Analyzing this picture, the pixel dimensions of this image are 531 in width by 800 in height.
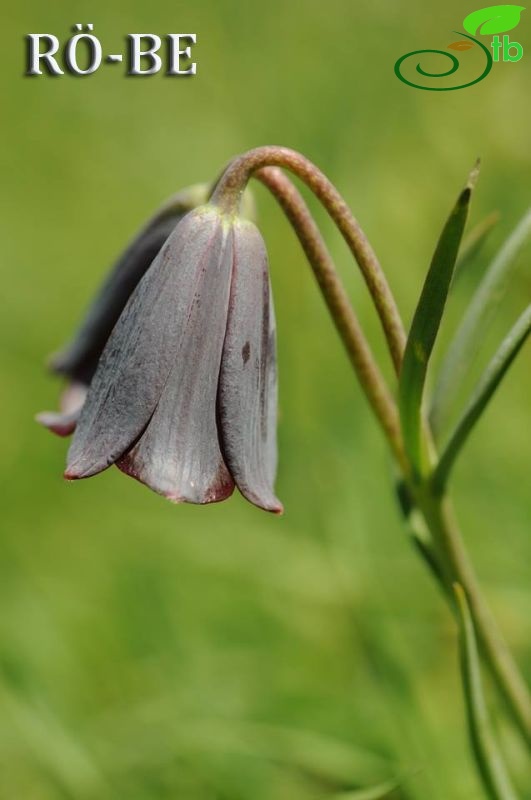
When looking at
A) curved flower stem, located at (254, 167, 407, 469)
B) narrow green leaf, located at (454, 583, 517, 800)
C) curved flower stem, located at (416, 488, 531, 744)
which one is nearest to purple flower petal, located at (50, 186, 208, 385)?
curved flower stem, located at (254, 167, 407, 469)

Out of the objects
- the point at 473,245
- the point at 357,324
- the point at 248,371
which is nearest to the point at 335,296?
the point at 357,324

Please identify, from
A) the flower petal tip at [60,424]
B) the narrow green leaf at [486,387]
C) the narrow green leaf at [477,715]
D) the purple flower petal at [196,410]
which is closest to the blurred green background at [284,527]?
the narrow green leaf at [477,715]

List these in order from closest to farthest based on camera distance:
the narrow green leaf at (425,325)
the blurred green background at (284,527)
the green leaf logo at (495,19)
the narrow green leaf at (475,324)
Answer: the narrow green leaf at (425,325)
the narrow green leaf at (475,324)
the green leaf logo at (495,19)
the blurred green background at (284,527)

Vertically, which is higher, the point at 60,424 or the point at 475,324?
the point at 475,324

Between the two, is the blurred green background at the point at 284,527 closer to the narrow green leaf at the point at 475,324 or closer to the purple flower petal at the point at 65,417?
the narrow green leaf at the point at 475,324

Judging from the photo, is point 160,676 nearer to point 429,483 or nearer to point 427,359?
point 429,483

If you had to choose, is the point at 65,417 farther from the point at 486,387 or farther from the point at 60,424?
the point at 486,387
